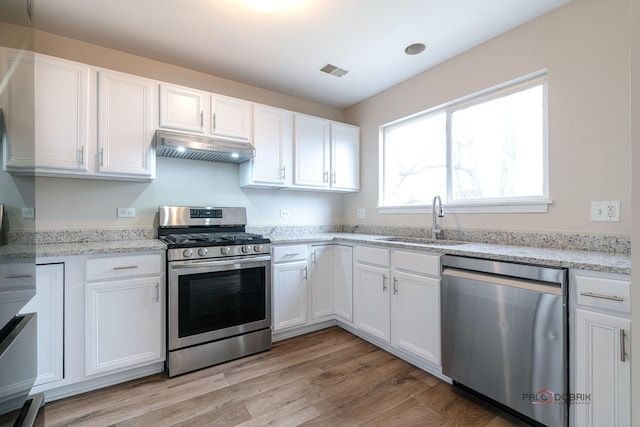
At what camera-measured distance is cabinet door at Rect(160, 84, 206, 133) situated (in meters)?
2.41

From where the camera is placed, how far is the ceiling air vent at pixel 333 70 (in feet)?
9.09

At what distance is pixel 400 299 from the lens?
2312 millimetres

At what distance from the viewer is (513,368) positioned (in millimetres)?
1613

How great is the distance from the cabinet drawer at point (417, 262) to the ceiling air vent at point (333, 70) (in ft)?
6.02

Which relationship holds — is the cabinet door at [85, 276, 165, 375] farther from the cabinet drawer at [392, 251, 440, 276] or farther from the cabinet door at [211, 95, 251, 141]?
the cabinet drawer at [392, 251, 440, 276]

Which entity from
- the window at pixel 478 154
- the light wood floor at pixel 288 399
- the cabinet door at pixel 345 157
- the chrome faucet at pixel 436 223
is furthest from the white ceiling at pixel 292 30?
the light wood floor at pixel 288 399

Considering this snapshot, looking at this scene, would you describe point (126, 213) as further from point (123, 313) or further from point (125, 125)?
point (123, 313)

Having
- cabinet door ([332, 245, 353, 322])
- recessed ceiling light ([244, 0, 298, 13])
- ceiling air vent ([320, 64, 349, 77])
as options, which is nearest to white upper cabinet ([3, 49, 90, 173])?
recessed ceiling light ([244, 0, 298, 13])

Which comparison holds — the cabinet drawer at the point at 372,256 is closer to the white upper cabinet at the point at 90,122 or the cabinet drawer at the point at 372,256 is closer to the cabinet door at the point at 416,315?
the cabinet door at the point at 416,315

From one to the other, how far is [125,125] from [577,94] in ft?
10.6

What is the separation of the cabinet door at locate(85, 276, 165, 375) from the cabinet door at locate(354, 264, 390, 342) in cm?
165

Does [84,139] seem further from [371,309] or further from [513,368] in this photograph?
[513,368]

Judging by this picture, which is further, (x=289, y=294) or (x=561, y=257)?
(x=289, y=294)

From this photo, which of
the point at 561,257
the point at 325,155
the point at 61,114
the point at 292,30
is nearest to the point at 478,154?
the point at 561,257
